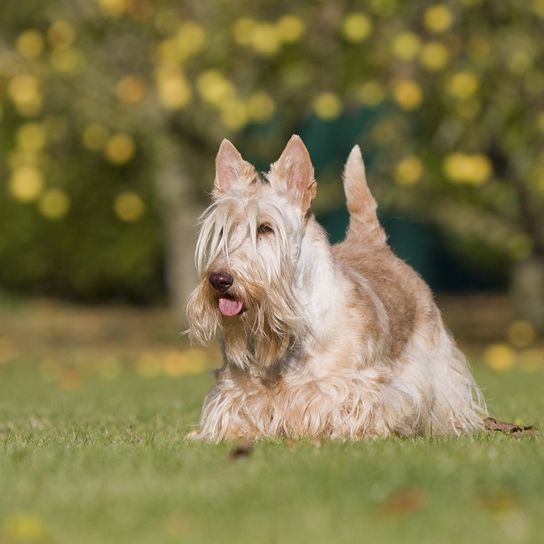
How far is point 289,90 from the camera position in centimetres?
1244

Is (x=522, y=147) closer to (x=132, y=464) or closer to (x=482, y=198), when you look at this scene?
(x=482, y=198)

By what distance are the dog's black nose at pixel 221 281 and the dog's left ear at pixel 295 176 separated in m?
0.62

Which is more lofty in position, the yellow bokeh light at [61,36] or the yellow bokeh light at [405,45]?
the yellow bokeh light at [61,36]

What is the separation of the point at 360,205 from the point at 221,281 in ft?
6.58

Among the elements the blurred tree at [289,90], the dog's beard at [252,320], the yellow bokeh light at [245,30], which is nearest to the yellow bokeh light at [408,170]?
the blurred tree at [289,90]

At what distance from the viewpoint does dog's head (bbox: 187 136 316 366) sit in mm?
5699

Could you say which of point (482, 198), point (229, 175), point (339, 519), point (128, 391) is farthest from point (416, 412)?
point (482, 198)

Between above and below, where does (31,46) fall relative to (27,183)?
above

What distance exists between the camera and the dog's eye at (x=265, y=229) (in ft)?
19.2

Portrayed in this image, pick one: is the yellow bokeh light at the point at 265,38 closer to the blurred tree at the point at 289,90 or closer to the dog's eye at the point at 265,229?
the blurred tree at the point at 289,90

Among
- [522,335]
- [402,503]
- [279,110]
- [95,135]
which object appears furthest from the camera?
[522,335]

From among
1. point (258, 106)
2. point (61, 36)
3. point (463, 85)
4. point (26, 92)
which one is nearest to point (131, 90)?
point (61, 36)

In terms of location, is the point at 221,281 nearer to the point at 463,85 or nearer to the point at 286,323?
the point at 286,323

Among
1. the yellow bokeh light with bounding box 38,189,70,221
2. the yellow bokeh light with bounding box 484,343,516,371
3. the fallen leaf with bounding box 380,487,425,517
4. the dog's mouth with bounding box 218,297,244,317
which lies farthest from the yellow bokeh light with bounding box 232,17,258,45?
the fallen leaf with bounding box 380,487,425,517
